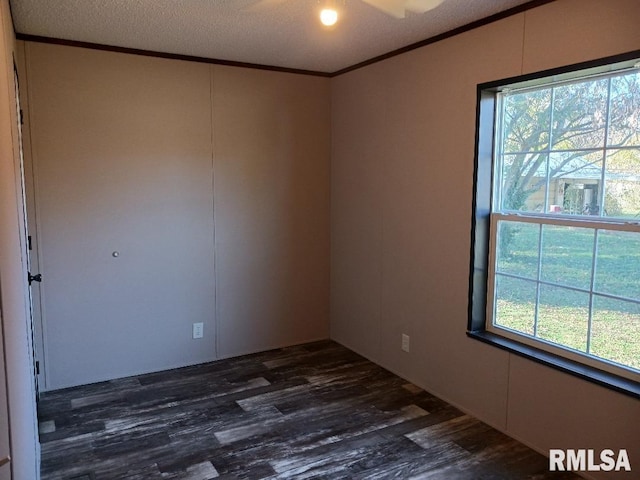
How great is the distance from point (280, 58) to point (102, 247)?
1922 mm

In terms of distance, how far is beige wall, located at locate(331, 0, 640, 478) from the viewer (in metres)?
2.40

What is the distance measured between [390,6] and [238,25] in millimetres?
918

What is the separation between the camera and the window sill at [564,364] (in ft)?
7.43

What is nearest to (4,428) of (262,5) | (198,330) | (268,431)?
(268,431)

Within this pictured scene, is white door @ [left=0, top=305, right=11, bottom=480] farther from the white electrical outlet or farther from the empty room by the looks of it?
the white electrical outlet

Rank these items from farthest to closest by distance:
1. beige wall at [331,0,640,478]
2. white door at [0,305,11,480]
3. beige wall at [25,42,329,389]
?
beige wall at [25,42,329,389]
beige wall at [331,0,640,478]
white door at [0,305,11,480]

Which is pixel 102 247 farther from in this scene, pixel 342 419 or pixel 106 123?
pixel 342 419

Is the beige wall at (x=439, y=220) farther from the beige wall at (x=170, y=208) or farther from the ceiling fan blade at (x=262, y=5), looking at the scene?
the ceiling fan blade at (x=262, y=5)

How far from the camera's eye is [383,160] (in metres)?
3.68

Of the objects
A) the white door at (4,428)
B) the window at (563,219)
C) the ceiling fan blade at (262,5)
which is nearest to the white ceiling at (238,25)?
the ceiling fan blade at (262,5)

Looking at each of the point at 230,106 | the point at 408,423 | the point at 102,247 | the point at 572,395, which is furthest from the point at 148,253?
the point at 572,395

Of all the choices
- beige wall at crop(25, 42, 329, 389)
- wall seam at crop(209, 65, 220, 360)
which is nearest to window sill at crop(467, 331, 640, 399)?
beige wall at crop(25, 42, 329, 389)

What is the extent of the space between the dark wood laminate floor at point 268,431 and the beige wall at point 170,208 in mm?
372

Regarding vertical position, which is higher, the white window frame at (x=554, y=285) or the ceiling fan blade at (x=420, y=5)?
the ceiling fan blade at (x=420, y=5)
